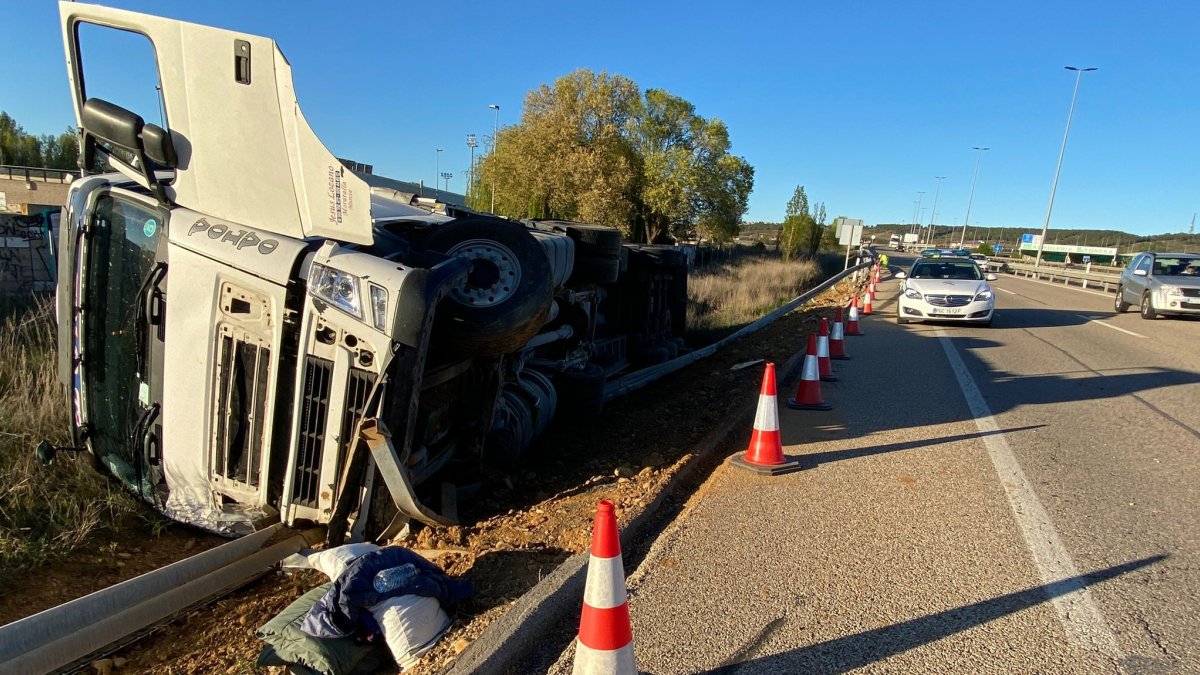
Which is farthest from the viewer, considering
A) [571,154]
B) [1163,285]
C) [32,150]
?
[32,150]

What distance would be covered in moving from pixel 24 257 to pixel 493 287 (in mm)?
12415

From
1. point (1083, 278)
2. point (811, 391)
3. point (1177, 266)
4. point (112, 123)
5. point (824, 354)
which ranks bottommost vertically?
point (811, 391)

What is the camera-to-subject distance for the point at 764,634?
2.88 meters

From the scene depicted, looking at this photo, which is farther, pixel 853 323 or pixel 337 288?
pixel 853 323

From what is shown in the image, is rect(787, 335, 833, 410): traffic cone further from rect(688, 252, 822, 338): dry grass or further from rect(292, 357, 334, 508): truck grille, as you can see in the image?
rect(688, 252, 822, 338): dry grass

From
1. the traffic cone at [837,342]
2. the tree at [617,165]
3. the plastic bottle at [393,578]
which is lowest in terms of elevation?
the plastic bottle at [393,578]

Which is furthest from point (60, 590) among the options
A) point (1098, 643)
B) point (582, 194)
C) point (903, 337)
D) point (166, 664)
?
point (582, 194)

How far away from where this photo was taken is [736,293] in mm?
19438

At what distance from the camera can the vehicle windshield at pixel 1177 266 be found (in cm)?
1617

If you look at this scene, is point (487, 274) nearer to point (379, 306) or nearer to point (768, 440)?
point (379, 306)

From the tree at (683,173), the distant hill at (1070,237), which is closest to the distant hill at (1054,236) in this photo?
the distant hill at (1070,237)

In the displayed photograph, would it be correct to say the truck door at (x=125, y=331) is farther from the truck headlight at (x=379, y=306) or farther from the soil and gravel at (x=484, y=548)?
the truck headlight at (x=379, y=306)

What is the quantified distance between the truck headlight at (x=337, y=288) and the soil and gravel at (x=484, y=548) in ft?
4.61

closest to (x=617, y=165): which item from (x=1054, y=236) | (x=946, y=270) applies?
(x=946, y=270)
